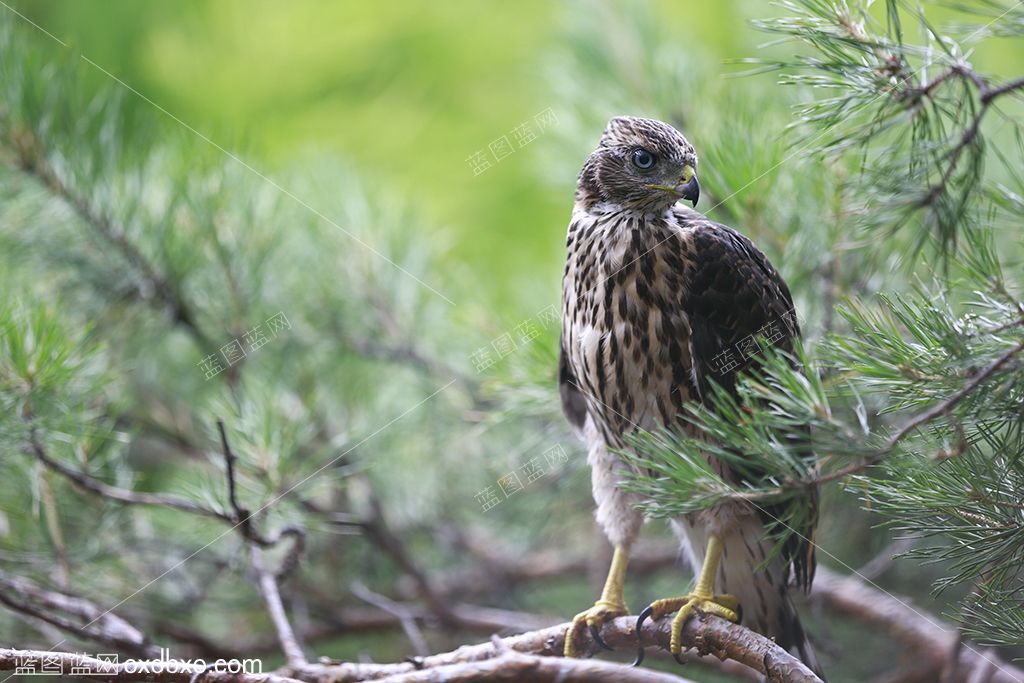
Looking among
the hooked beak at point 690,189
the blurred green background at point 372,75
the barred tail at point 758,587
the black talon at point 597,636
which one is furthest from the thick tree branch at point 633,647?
the blurred green background at point 372,75

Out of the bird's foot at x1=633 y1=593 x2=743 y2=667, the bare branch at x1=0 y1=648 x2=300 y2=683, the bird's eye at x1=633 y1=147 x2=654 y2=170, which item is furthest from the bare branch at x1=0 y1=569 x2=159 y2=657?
the bird's eye at x1=633 y1=147 x2=654 y2=170

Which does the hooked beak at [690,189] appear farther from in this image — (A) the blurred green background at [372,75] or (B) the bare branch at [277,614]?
(A) the blurred green background at [372,75]

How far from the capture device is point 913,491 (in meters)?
0.98

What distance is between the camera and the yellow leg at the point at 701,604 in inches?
52.2

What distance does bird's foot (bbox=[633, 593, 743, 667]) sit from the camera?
51.6 inches

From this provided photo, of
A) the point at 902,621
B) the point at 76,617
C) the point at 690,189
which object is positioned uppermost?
the point at 690,189

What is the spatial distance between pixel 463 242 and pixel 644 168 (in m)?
1.71

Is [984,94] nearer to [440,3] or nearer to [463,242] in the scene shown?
[463,242]

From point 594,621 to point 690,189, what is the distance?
0.63 m

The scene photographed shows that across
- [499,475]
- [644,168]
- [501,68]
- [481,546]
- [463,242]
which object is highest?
[501,68]

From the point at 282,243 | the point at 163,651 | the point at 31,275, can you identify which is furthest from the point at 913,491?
the point at 31,275

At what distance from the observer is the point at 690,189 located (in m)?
1.31

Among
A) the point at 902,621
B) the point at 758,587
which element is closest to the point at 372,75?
the point at 758,587

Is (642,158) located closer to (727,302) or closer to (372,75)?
(727,302)
